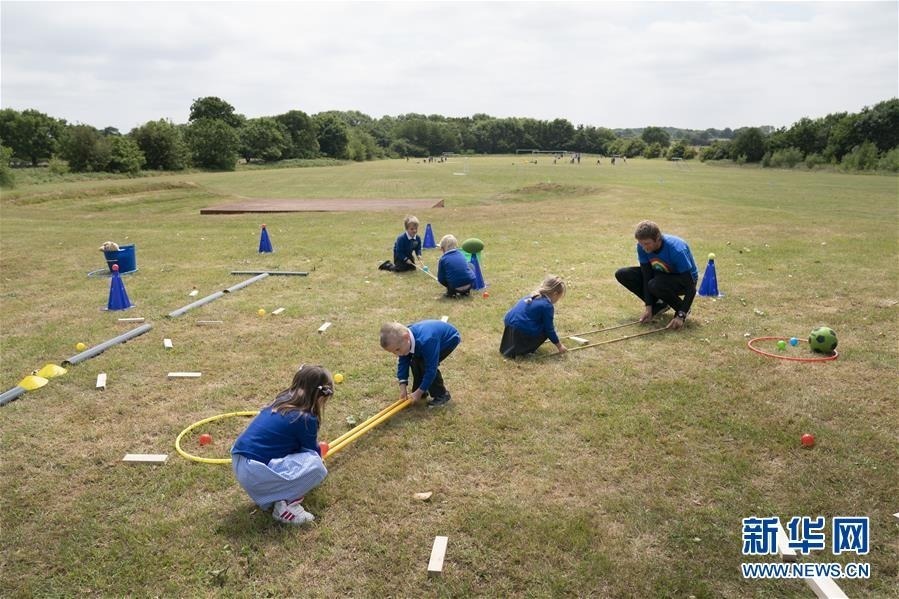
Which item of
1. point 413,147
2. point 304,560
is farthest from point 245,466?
point 413,147

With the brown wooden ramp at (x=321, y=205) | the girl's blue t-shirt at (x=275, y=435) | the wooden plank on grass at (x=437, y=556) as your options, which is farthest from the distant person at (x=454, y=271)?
the brown wooden ramp at (x=321, y=205)

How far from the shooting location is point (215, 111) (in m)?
107

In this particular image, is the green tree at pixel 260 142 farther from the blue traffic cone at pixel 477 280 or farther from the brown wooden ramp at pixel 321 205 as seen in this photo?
the blue traffic cone at pixel 477 280

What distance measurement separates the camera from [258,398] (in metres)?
6.33

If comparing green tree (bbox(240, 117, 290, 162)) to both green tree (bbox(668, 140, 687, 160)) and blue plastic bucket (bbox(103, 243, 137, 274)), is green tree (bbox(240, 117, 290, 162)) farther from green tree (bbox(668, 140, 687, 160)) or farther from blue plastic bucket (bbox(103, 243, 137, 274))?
blue plastic bucket (bbox(103, 243, 137, 274))

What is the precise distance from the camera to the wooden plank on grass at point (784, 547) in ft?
12.4

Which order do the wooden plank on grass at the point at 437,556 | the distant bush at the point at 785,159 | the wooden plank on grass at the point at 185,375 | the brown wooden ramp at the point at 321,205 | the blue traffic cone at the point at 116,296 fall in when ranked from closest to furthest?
the wooden plank on grass at the point at 437,556
the wooden plank on grass at the point at 185,375
the blue traffic cone at the point at 116,296
the brown wooden ramp at the point at 321,205
the distant bush at the point at 785,159

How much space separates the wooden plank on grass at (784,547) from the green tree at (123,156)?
6891cm

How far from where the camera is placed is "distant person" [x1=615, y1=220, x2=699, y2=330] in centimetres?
811

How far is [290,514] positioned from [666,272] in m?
6.38

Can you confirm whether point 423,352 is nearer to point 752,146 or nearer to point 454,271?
point 454,271

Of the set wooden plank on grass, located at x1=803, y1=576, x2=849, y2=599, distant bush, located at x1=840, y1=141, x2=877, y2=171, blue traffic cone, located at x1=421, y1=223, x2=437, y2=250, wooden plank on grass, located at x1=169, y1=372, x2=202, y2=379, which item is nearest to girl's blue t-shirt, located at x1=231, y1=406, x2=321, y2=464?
wooden plank on grass, located at x1=169, y1=372, x2=202, y2=379

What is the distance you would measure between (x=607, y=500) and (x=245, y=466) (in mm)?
2773

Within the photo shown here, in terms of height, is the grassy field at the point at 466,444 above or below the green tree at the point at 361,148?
below
